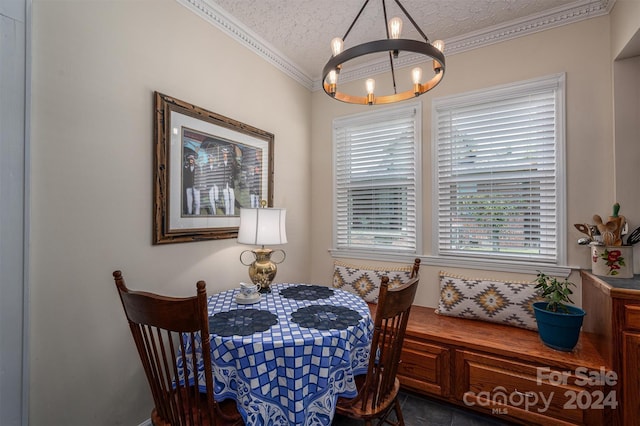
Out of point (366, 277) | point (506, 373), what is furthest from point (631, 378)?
point (366, 277)

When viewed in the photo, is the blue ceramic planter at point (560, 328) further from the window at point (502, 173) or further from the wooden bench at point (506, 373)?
the window at point (502, 173)

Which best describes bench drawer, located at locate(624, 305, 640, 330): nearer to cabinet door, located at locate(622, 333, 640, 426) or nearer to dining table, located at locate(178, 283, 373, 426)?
cabinet door, located at locate(622, 333, 640, 426)

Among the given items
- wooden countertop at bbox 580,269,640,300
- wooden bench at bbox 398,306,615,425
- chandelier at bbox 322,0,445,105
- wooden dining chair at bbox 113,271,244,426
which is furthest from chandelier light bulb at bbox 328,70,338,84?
wooden countertop at bbox 580,269,640,300

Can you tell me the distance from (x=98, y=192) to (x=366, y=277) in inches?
85.1

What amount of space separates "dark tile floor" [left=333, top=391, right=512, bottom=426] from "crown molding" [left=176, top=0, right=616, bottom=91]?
9.23ft

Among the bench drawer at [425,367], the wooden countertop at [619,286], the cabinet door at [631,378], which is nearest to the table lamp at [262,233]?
the bench drawer at [425,367]

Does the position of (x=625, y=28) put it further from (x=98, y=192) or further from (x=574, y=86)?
(x=98, y=192)

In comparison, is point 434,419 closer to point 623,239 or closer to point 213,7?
point 623,239

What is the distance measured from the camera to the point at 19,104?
1273mm

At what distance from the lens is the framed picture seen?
183 centimetres

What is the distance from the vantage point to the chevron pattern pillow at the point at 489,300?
2160 millimetres

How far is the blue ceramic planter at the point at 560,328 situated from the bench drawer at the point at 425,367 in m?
0.61

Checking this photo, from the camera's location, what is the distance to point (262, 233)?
1.99m

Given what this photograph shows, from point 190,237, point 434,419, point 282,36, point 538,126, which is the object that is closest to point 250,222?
point 190,237
